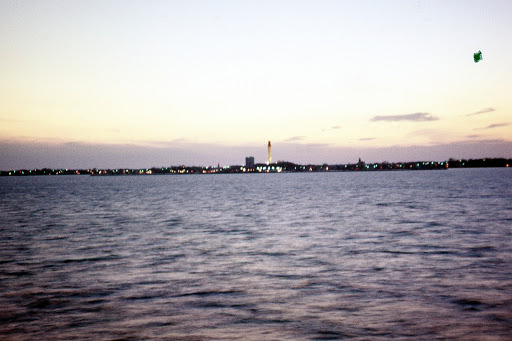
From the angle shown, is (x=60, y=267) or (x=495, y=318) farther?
(x=60, y=267)

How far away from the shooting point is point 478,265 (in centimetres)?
1738

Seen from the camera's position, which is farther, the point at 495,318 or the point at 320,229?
the point at 320,229

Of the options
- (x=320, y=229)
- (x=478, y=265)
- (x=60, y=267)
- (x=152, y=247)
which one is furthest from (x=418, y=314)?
(x=320, y=229)

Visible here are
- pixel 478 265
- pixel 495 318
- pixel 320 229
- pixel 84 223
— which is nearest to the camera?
pixel 495 318

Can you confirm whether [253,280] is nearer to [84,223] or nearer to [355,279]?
[355,279]

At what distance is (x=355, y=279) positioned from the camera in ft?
49.6

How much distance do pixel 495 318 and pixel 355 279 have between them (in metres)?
5.10

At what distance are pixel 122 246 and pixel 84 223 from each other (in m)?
13.8

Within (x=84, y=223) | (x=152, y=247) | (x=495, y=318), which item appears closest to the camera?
(x=495, y=318)

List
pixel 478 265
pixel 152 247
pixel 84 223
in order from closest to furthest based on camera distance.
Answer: pixel 478 265 → pixel 152 247 → pixel 84 223

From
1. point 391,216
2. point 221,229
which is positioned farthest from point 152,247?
point 391,216

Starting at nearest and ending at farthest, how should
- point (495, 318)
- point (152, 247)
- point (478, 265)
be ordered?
point (495, 318) < point (478, 265) < point (152, 247)

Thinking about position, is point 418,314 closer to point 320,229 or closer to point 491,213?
point 320,229

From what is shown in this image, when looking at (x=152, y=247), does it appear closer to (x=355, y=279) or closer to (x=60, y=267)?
(x=60, y=267)
